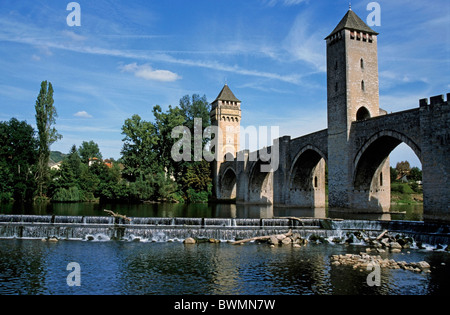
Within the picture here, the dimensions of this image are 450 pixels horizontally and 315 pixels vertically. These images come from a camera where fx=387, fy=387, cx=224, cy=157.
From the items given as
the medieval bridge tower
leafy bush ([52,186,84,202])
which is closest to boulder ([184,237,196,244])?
the medieval bridge tower

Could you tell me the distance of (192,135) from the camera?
53.9 meters

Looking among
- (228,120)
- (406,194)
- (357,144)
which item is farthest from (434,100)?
(228,120)

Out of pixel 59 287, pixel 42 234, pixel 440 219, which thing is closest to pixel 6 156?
pixel 42 234

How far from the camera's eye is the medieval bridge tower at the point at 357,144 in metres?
20.3

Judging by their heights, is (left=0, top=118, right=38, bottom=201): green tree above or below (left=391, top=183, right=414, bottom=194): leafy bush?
above

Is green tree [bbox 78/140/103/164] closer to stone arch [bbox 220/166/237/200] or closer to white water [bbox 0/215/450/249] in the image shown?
stone arch [bbox 220/166/237/200]

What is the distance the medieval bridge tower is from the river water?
7355mm

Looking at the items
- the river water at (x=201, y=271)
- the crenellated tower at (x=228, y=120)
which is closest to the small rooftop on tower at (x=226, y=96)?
the crenellated tower at (x=228, y=120)

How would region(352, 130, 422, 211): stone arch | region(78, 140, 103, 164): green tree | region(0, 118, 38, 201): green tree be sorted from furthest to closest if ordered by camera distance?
region(78, 140, 103, 164): green tree
region(0, 118, 38, 201): green tree
region(352, 130, 422, 211): stone arch

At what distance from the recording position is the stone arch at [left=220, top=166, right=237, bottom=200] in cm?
5112

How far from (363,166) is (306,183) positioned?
9.65 m

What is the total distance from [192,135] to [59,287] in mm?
45183

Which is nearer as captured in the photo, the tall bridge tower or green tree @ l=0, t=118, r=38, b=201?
A: the tall bridge tower
